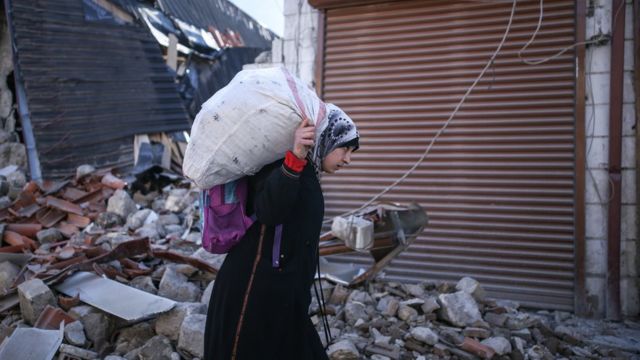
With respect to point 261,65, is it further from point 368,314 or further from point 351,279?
point 368,314

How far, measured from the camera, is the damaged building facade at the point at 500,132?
484 cm

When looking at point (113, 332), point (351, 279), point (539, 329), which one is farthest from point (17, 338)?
point (539, 329)

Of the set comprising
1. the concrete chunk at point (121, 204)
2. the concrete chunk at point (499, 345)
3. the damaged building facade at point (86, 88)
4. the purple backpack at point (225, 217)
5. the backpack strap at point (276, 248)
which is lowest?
the concrete chunk at point (499, 345)

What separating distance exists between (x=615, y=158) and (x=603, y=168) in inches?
5.8

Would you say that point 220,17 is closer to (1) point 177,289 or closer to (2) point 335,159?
(1) point 177,289

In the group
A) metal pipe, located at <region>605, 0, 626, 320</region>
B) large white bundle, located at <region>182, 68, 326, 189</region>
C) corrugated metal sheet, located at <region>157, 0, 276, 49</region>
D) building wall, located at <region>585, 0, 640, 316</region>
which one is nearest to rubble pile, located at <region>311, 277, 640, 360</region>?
metal pipe, located at <region>605, 0, 626, 320</region>

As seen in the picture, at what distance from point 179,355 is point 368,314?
1461mm

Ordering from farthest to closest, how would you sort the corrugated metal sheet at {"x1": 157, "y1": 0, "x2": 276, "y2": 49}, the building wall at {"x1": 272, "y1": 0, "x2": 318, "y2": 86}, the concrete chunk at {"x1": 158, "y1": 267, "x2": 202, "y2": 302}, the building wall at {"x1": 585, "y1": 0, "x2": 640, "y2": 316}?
the corrugated metal sheet at {"x1": 157, "y1": 0, "x2": 276, "y2": 49} < the building wall at {"x1": 272, "y1": 0, "x2": 318, "y2": 86} < the building wall at {"x1": 585, "y1": 0, "x2": 640, "y2": 316} < the concrete chunk at {"x1": 158, "y1": 267, "x2": 202, "y2": 302}

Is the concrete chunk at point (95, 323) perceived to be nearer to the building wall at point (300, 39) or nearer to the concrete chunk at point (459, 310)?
the concrete chunk at point (459, 310)

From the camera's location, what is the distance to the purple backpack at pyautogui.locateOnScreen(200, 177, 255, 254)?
2043 mm

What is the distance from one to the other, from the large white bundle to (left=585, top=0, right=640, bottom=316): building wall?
405 cm

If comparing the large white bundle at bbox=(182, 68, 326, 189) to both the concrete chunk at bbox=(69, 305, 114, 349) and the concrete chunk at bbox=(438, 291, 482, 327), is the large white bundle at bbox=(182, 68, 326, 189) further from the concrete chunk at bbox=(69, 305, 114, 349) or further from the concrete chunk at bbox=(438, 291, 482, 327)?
the concrete chunk at bbox=(438, 291, 482, 327)

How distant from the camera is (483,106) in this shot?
5.34 m

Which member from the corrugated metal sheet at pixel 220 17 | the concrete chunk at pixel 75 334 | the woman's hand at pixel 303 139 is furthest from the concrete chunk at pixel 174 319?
the corrugated metal sheet at pixel 220 17
